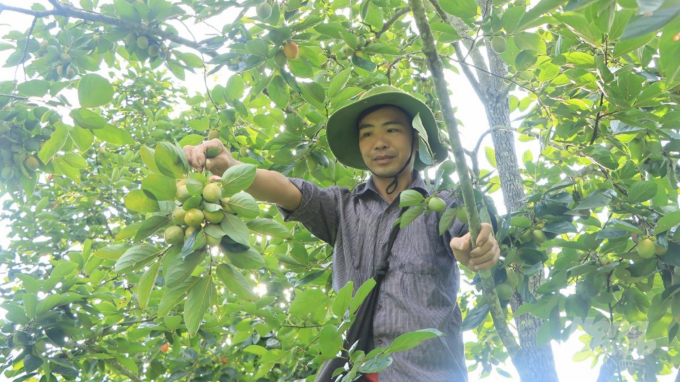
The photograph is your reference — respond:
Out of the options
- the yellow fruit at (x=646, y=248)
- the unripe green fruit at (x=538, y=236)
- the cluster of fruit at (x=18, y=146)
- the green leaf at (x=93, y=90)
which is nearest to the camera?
the green leaf at (x=93, y=90)

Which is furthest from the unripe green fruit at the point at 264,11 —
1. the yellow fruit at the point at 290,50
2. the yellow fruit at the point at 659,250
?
the yellow fruit at the point at 659,250

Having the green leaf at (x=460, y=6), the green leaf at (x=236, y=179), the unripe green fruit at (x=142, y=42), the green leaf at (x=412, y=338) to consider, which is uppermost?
the unripe green fruit at (x=142, y=42)

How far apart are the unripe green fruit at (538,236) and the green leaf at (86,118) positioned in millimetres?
1207

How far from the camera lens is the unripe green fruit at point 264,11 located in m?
1.90

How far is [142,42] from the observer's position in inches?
81.7

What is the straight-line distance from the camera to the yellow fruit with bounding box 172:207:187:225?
117cm

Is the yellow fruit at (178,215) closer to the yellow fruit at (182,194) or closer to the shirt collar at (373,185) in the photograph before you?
the yellow fruit at (182,194)

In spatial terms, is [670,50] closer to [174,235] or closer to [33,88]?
[174,235]

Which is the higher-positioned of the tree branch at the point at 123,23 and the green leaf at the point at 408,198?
the tree branch at the point at 123,23

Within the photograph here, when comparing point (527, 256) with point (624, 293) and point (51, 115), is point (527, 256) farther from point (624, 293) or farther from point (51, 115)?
point (51, 115)

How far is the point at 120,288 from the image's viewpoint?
3141 mm

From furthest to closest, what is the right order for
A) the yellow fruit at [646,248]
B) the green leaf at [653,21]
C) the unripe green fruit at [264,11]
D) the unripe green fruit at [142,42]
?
the unripe green fruit at [142,42] → the unripe green fruit at [264,11] → the yellow fruit at [646,248] → the green leaf at [653,21]

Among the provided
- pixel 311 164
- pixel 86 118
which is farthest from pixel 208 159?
pixel 311 164

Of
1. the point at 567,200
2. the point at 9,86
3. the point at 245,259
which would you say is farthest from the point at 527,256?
the point at 9,86
